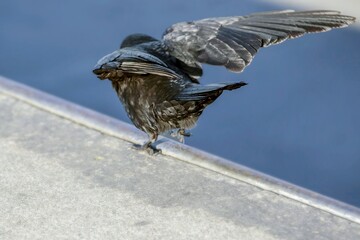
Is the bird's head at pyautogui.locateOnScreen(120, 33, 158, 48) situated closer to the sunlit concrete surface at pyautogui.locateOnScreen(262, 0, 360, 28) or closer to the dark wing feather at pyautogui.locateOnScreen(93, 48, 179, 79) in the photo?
the dark wing feather at pyautogui.locateOnScreen(93, 48, 179, 79)

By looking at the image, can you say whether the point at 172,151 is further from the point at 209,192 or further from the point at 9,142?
the point at 9,142

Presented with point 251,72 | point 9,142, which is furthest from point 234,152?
point 9,142

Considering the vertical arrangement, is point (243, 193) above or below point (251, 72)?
above

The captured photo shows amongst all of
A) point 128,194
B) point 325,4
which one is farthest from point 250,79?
point 128,194

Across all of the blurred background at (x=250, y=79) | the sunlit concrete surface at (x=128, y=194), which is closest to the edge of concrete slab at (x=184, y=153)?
the sunlit concrete surface at (x=128, y=194)

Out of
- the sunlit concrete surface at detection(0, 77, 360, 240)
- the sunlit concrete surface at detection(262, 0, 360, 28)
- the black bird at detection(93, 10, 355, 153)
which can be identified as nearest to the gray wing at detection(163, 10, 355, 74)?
the black bird at detection(93, 10, 355, 153)
